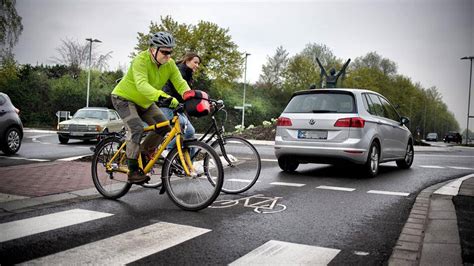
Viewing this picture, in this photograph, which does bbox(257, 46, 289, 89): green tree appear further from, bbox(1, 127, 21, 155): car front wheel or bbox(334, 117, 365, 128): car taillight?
bbox(334, 117, 365, 128): car taillight

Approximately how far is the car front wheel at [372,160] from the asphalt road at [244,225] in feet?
4.21

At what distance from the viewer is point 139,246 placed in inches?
145

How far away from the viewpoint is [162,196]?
613cm

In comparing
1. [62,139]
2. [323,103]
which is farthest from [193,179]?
[62,139]

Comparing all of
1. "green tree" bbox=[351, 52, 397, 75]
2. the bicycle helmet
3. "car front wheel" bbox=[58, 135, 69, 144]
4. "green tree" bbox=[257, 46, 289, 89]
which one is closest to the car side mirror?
the bicycle helmet

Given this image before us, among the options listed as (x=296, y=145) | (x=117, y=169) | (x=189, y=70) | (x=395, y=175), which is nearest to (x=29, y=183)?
(x=117, y=169)

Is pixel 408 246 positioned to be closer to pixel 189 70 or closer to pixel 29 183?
pixel 189 70

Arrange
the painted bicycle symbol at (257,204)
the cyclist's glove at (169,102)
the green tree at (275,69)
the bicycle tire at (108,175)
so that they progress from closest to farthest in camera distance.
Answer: the cyclist's glove at (169,102) → the painted bicycle symbol at (257,204) → the bicycle tire at (108,175) → the green tree at (275,69)

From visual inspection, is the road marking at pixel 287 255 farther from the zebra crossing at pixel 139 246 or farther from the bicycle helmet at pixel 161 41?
the bicycle helmet at pixel 161 41

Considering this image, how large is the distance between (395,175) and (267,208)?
505 centimetres

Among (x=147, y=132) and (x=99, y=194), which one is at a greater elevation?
(x=147, y=132)

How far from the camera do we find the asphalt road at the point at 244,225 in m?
3.52

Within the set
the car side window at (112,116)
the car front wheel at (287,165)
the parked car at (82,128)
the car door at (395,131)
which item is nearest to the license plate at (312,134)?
the car front wheel at (287,165)

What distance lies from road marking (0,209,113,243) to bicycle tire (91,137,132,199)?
0.86 meters
